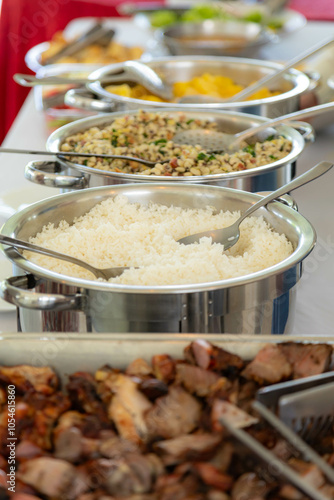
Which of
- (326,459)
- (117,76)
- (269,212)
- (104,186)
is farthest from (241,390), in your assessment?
(117,76)

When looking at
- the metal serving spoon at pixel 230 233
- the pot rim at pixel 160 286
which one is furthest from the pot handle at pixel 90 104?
the metal serving spoon at pixel 230 233

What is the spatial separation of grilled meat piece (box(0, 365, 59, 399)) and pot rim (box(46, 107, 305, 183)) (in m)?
0.46

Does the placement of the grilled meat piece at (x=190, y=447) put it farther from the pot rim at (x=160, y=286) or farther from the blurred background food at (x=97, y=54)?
the blurred background food at (x=97, y=54)

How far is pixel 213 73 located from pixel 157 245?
46.6 inches

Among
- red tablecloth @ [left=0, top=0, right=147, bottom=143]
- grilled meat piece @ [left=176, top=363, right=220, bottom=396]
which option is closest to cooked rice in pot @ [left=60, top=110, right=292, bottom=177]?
grilled meat piece @ [left=176, top=363, right=220, bottom=396]

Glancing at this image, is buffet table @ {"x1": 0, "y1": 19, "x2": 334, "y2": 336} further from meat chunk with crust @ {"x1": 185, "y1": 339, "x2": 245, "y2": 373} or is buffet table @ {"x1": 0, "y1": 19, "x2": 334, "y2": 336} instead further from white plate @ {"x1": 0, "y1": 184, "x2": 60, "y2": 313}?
meat chunk with crust @ {"x1": 185, "y1": 339, "x2": 245, "y2": 373}

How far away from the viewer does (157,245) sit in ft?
2.95

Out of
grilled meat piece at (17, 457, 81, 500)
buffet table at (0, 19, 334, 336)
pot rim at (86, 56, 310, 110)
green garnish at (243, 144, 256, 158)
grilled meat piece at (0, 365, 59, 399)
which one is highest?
pot rim at (86, 56, 310, 110)

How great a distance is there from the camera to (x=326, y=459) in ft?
1.88

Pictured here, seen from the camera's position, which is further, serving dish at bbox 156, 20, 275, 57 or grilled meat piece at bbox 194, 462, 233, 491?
serving dish at bbox 156, 20, 275, 57

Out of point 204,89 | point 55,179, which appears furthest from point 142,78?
point 55,179

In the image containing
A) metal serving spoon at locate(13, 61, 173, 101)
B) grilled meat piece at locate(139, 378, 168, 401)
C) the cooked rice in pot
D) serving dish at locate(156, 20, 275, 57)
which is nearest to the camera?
grilled meat piece at locate(139, 378, 168, 401)

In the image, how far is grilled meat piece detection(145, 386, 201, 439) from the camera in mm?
579

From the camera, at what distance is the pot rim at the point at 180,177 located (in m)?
1.05
